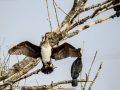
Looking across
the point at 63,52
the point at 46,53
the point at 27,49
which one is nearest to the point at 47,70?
the point at 46,53

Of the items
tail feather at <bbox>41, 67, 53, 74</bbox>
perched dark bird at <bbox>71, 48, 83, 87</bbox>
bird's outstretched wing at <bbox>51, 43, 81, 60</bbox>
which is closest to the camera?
bird's outstretched wing at <bbox>51, 43, 81, 60</bbox>

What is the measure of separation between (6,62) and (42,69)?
2.96ft

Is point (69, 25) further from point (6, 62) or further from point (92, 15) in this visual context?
point (6, 62)

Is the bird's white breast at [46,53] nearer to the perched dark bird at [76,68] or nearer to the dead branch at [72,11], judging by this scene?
the dead branch at [72,11]

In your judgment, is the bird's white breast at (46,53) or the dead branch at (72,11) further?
the bird's white breast at (46,53)

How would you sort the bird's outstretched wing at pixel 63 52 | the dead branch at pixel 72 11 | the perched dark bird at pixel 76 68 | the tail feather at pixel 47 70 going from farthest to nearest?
the perched dark bird at pixel 76 68, the tail feather at pixel 47 70, the bird's outstretched wing at pixel 63 52, the dead branch at pixel 72 11

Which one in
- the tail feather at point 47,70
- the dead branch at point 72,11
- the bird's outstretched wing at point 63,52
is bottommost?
the tail feather at point 47,70

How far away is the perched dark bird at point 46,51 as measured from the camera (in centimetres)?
460

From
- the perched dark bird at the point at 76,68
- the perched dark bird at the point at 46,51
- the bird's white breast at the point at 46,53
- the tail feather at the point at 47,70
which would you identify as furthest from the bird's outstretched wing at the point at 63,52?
the perched dark bird at the point at 76,68

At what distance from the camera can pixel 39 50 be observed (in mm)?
4984

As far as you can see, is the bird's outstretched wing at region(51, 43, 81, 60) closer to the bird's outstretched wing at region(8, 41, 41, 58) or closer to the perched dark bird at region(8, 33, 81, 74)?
the perched dark bird at region(8, 33, 81, 74)

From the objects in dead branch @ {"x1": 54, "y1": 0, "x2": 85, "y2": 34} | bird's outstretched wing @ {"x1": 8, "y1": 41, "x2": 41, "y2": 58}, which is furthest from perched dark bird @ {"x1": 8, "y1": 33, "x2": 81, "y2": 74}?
dead branch @ {"x1": 54, "y1": 0, "x2": 85, "y2": 34}

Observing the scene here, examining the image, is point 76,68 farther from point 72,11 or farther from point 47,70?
point 72,11

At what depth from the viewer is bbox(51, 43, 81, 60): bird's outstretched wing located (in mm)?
4532
